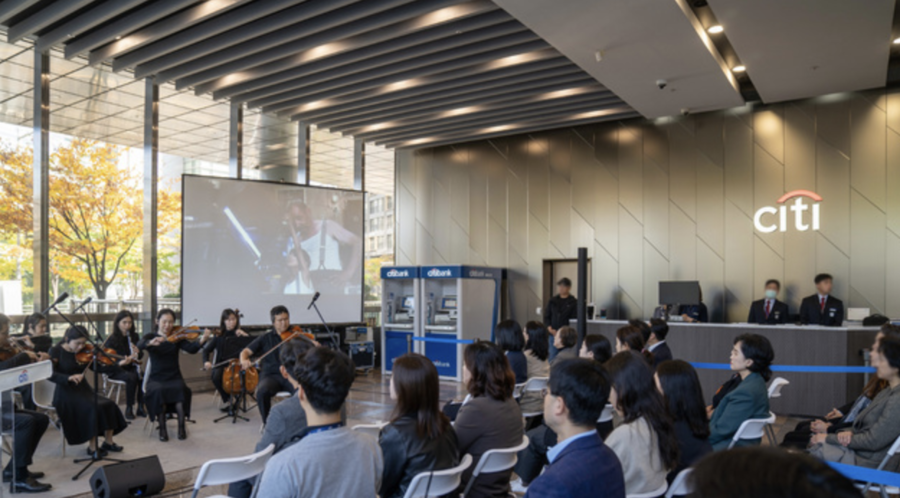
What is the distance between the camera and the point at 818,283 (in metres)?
8.78

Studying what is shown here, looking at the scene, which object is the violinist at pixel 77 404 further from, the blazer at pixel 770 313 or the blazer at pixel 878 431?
the blazer at pixel 770 313

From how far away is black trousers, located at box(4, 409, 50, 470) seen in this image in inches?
187

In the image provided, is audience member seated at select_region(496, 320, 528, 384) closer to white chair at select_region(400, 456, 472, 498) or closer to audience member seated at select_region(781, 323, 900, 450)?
audience member seated at select_region(781, 323, 900, 450)

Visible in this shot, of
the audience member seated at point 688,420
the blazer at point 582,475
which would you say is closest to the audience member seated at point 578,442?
the blazer at point 582,475

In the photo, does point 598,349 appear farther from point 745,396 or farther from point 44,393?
point 44,393

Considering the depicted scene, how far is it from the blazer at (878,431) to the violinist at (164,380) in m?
5.83

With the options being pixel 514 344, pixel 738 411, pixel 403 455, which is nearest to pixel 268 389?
pixel 514 344

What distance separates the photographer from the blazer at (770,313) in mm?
9148

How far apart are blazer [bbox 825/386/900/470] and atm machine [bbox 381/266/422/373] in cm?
776

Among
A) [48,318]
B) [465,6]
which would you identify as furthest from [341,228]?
[465,6]

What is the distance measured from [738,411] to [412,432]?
→ 2084 millimetres

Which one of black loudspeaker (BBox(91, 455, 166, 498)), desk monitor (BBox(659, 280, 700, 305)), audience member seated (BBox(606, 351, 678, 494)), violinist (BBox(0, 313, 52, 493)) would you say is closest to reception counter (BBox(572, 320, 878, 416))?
desk monitor (BBox(659, 280, 700, 305))

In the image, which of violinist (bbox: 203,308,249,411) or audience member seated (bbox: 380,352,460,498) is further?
violinist (bbox: 203,308,249,411)

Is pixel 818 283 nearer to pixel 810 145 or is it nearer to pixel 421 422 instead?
pixel 810 145
